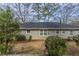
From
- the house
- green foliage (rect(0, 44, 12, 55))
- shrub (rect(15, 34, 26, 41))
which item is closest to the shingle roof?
the house

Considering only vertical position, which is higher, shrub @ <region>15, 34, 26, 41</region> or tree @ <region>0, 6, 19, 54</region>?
tree @ <region>0, 6, 19, 54</region>

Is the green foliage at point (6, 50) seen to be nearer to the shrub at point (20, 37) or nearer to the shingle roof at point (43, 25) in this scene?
the shrub at point (20, 37)

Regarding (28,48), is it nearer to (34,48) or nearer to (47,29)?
(34,48)

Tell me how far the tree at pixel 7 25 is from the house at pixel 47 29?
121 mm

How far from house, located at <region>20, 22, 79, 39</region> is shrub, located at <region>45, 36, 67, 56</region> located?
0.05 metres

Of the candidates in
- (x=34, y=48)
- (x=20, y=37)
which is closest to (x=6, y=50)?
(x=20, y=37)

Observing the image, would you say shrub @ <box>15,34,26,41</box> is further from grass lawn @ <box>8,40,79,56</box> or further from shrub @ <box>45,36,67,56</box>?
shrub @ <box>45,36,67,56</box>

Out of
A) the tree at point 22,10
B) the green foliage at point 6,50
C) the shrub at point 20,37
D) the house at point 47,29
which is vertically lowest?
the green foliage at point 6,50

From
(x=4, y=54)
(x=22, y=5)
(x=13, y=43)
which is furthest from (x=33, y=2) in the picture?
(x=4, y=54)

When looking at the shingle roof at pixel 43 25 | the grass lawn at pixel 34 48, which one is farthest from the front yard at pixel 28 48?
the shingle roof at pixel 43 25

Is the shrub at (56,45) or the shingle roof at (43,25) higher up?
the shingle roof at (43,25)

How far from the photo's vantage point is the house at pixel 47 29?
221 centimetres

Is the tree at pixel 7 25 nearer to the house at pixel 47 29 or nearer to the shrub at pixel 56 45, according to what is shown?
the house at pixel 47 29

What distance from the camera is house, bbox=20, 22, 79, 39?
221 centimetres
